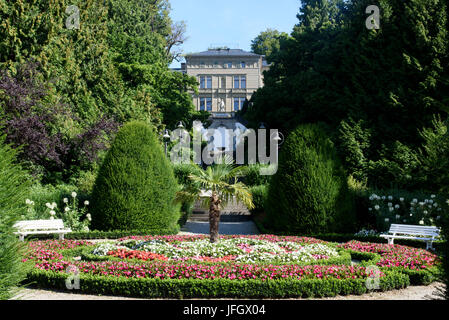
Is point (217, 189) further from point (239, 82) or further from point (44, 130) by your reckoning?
point (239, 82)

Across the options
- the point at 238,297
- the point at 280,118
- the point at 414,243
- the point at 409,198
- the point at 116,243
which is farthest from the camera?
the point at 280,118

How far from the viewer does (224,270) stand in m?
7.25

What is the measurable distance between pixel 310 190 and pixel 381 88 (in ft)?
35.9

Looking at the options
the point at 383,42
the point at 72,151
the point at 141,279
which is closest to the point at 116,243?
the point at 141,279

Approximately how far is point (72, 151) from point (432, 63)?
16.5m

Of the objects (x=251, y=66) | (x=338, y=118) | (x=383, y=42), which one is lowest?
(x=338, y=118)

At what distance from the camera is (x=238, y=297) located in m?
6.73

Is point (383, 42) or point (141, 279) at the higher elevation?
point (383, 42)

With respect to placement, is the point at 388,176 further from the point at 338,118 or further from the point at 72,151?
the point at 72,151

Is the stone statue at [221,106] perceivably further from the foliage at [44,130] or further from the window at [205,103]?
the foliage at [44,130]

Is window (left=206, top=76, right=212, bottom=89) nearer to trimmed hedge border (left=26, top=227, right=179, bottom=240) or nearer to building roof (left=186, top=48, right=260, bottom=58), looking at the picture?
building roof (left=186, top=48, right=260, bottom=58)

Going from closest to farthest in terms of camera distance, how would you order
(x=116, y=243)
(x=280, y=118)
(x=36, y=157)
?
(x=116, y=243)
(x=36, y=157)
(x=280, y=118)

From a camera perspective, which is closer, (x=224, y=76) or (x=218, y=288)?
(x=218, y=288)

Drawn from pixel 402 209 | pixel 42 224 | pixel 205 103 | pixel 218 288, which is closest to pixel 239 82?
pixel 205 103
